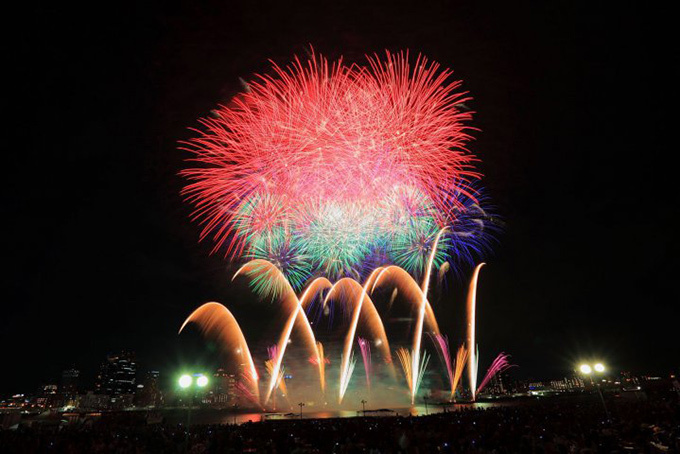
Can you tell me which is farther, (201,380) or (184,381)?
(201,380)

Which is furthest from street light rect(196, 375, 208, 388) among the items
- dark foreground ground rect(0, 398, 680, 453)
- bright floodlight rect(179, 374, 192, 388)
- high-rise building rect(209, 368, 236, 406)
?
high-rise building rect(209, 368, 236, 406)

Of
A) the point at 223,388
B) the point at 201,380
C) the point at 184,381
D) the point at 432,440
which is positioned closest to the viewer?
the point at 432,440

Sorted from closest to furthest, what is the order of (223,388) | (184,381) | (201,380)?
(184,381) < (201,380) < (223,388)

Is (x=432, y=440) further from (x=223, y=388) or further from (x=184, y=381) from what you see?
(x=223, y=388)

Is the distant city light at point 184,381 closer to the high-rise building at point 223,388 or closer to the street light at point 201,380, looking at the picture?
the street light at point 201,380

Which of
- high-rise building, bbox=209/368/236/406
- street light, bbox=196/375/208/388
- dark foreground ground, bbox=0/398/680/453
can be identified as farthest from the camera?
high-rise building, bbox=209/368/236/406

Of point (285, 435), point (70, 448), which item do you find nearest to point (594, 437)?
point (285, 435)

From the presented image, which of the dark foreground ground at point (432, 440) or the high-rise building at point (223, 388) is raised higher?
the high-rise building at point (223, 388)

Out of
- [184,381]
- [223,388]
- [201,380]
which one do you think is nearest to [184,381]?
[184,381]

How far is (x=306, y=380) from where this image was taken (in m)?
65.9

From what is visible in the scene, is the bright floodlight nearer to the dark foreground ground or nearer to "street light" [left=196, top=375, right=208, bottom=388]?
"street light" [left=196, top=375, right=208, bottom=388]

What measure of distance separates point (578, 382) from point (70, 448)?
195 metres

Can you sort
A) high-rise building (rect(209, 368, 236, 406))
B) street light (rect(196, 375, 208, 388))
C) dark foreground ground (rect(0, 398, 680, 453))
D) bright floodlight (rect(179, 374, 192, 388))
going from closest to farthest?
dark foreground ground (rect(0, 398, 680, 453))
bright floodlight (rect(179, 374, 192, 388))
street light (rect(196, 375, 208, 388))
high-rise building (rect(209, 368, 236, 406))

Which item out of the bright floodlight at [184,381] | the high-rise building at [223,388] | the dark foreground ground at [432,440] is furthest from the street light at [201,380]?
the high-rise building at [223,388]
